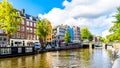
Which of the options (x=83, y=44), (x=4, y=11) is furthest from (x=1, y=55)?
(x=83, y=44)

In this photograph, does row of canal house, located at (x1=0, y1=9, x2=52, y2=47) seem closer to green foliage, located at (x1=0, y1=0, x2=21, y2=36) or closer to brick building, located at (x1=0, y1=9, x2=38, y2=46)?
brick building, located at (x1=0, y1=9, x2=38, y2=46)

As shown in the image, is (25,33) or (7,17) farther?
(25,33)

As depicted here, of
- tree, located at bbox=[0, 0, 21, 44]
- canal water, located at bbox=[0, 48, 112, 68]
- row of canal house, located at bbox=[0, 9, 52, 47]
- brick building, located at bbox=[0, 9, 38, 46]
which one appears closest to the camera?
canal water, located at bbox=[0, 48, 112, 68]

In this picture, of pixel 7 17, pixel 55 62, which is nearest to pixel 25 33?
pixel 7 17

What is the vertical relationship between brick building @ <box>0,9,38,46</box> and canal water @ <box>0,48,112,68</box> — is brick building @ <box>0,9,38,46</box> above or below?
above

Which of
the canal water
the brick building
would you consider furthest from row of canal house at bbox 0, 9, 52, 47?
the canal water

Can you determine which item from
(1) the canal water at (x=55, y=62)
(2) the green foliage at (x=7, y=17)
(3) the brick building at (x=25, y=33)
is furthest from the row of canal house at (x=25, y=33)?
(1) the canal water at (x=55, y=62)

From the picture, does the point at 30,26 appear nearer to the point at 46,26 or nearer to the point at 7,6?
the point at 46,26

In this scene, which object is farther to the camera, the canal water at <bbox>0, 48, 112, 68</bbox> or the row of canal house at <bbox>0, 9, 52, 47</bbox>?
the row of canal house at <bbox>0, 9, 52, 47</bbox>

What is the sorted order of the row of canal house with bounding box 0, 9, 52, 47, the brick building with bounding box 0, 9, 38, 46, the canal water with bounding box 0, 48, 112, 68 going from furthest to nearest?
1. the brick building with bounding box 0, 9, 38, 46
2. the row of canal house with bounding box 0, 9, 52, 47
3. the canal water with bounding box 0, 48, 112, 68

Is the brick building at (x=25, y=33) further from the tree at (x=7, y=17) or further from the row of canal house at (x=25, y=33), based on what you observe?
the tree at (x=7, y=17)

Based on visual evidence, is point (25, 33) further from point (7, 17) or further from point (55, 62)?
point (55, 62)

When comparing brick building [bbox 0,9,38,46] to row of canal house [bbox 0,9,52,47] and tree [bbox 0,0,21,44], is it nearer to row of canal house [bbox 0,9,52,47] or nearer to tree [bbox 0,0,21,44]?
row of canal house [bbox 0,9,52,47]

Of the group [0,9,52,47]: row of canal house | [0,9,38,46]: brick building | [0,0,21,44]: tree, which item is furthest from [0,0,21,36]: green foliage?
[0,9,38,46]: brick building
